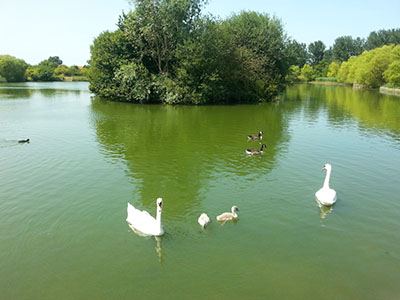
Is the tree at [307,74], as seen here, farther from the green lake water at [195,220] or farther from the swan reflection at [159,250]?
the swan reflection at [159,250]

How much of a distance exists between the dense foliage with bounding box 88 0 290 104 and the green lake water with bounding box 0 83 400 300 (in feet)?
74.1

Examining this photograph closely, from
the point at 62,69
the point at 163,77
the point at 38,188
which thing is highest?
the point at 62,69

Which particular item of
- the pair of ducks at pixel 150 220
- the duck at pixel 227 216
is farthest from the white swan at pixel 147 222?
the duck at pixel 227 216

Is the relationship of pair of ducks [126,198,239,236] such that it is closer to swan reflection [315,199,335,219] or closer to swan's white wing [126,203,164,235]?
swan's white wing [126,203,164,235]

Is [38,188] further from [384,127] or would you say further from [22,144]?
[384,127]

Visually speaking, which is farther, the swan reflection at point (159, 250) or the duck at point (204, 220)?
the duck at point (204, 220)

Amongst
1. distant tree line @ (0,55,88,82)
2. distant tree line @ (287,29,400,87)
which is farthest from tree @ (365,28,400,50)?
distant tree line @ (0,55,88,82)

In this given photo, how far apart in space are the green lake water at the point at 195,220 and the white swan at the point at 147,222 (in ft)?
0.86

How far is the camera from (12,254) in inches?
355

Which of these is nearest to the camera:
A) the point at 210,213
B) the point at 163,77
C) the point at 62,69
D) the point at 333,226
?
the point at 333,226

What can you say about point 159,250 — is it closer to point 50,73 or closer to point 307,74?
point 50,73

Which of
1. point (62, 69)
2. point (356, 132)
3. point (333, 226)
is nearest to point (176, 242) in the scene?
point (333, 226)

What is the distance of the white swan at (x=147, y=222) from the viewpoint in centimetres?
965

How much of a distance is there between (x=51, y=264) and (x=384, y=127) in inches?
1205
